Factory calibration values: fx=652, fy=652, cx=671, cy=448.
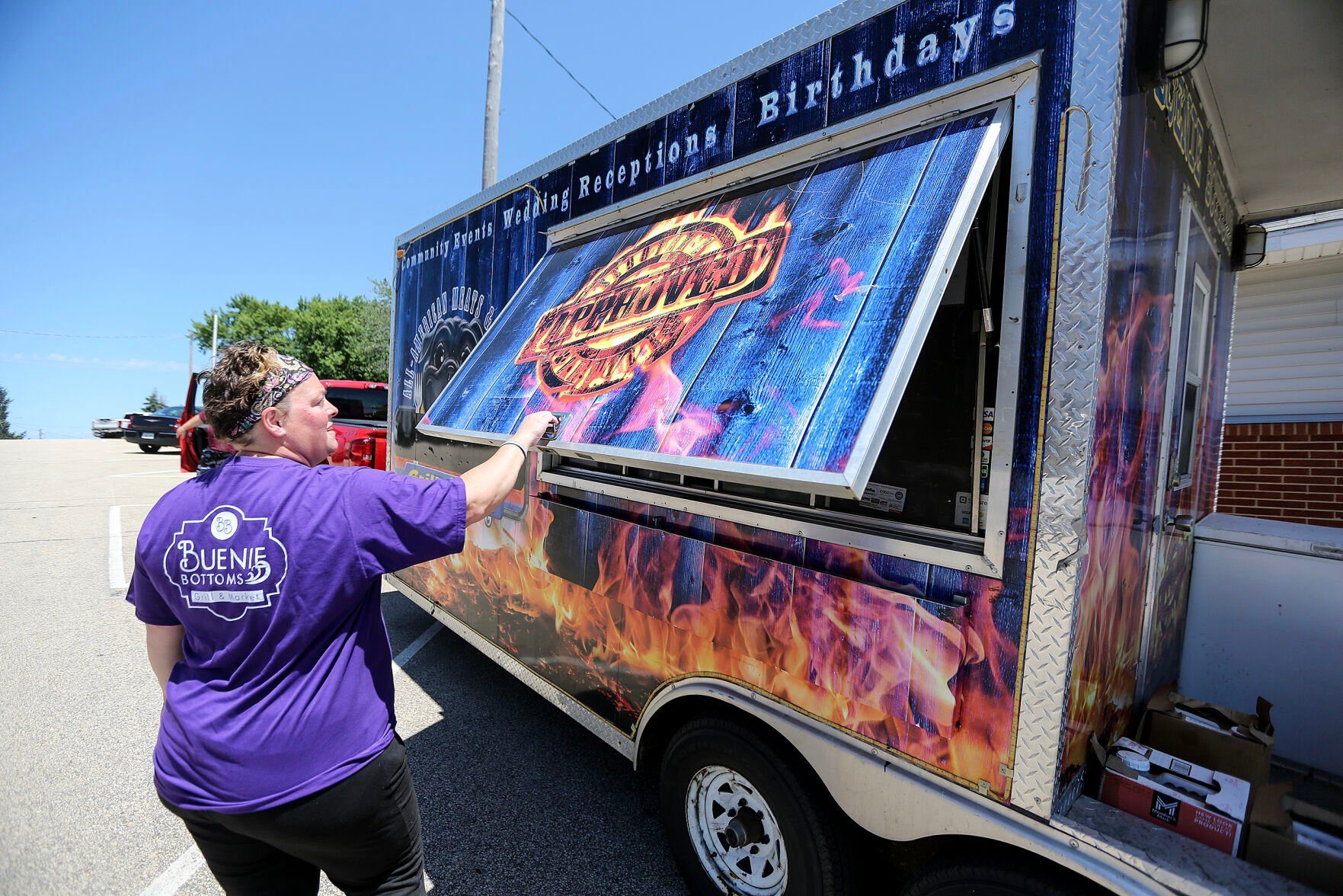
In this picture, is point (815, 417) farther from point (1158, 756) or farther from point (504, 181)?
point (504, 181)

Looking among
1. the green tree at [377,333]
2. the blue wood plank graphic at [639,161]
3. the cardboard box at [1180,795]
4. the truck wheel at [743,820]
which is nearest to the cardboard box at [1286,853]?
the cardboard box at [1180,795]

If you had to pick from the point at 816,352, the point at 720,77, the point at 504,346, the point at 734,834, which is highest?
the point at 720,77

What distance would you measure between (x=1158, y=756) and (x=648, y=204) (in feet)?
8.49

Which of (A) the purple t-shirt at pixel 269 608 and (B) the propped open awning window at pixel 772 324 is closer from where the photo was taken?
(A) the purple t-shirt at pixel 269 608

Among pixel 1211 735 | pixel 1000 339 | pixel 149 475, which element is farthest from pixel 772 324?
pixel 149 475

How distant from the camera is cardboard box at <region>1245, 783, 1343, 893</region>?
4.53 feet

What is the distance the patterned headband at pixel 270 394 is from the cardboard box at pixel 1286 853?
7.96 feet

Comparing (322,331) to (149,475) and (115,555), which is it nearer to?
(149,475)

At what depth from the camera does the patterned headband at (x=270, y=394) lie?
1.56 m

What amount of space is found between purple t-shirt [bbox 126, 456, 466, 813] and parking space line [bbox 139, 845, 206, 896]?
1.54 meters

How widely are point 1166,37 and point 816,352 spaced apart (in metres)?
1.19

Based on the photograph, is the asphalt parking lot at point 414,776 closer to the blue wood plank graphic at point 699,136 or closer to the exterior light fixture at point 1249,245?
the blue wood plank graphic at point 699,136

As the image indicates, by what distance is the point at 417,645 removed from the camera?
5105mm

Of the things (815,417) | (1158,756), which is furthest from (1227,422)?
(815,417)
